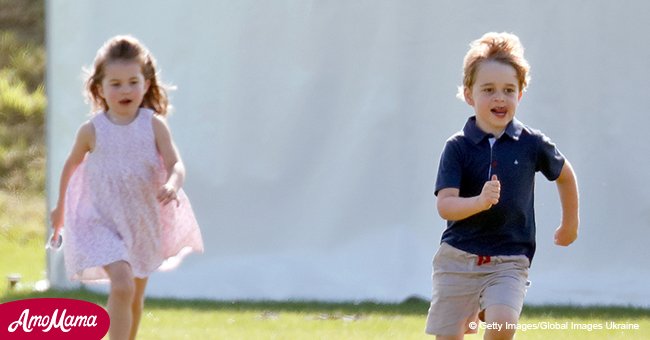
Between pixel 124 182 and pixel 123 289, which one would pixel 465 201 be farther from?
pixel 124 182

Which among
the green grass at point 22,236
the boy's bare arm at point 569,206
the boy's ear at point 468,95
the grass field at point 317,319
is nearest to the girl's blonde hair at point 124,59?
the grass field at point 317,319

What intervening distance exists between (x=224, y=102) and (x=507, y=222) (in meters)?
3.25

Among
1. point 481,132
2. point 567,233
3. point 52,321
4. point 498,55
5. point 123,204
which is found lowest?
Result: point 52,321

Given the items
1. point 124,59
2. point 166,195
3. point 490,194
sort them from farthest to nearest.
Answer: point 124,59, point 166,195, point 490,194

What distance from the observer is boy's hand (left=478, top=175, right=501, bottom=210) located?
431 cm

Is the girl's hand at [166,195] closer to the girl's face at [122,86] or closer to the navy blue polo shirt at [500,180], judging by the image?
the girl's face at [122,86]

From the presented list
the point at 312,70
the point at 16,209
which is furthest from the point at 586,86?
the point at 16,209

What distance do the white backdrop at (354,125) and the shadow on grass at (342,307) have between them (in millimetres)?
170

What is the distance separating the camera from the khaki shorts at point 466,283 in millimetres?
4574

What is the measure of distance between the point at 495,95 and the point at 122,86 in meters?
1.58

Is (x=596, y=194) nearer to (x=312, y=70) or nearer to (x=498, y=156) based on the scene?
(x=312, y=70)

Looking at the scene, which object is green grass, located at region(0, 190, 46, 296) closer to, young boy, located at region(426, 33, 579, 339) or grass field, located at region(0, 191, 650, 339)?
grass field, located at region(0, 191, 650, 339)

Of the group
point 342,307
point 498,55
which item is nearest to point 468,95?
point 498,55

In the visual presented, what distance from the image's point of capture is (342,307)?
7305 millimetres
